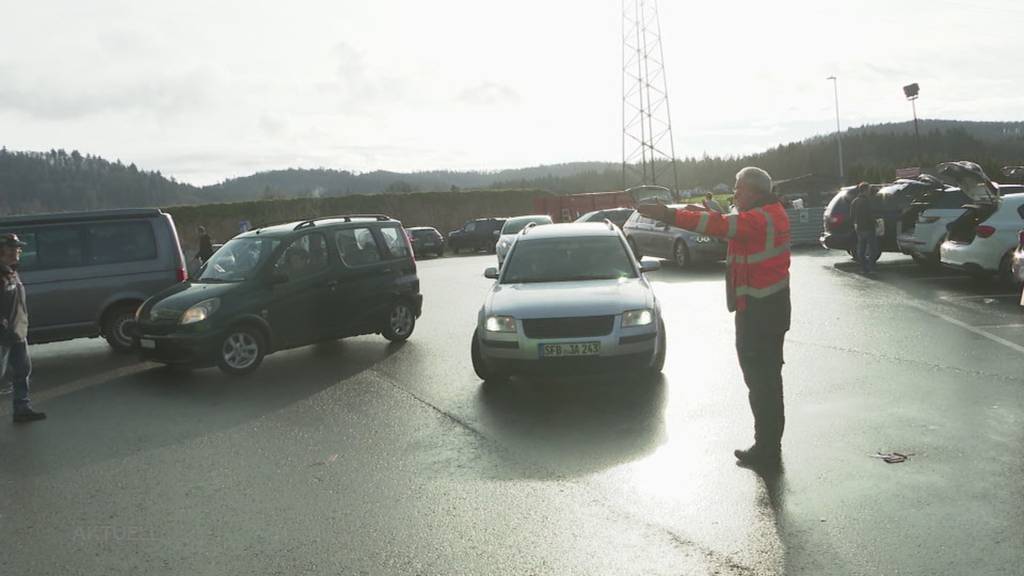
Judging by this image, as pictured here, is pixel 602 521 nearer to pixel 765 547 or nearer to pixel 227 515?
pixel 765 547

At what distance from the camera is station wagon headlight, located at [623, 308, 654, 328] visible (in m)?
7.79

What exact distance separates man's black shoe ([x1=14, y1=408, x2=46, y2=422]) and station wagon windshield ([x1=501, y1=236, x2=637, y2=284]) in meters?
4.66

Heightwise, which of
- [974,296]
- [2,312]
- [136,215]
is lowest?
[974,296]

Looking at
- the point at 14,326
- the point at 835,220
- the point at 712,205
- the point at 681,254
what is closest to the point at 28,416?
the point at 14,326

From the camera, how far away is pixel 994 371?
830 cm

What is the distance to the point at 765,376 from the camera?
230 inches

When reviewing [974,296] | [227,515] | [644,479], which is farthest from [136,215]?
[974,296]

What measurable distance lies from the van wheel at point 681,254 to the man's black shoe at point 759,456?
16.1 metres

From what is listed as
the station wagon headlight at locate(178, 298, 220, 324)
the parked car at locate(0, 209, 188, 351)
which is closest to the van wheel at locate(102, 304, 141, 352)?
the parked car at locate(0, 209, 188, 351)

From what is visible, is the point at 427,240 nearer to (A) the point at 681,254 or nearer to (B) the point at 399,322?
(A) the point at 681,254

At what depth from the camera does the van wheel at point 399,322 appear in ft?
38.5

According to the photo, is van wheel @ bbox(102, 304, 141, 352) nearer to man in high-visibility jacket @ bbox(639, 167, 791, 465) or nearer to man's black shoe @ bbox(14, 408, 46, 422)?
man's black shoe @ bbox(14, 408, 46, 422)

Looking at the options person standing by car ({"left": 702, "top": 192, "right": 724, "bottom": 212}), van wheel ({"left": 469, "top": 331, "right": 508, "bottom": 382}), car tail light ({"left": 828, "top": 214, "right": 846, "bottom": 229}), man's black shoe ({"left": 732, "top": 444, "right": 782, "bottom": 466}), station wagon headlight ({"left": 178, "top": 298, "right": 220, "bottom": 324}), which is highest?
person standing by car ({"left": 702, "top": 192, "right": 724, "bottom": 212})

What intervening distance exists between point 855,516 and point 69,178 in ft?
517
